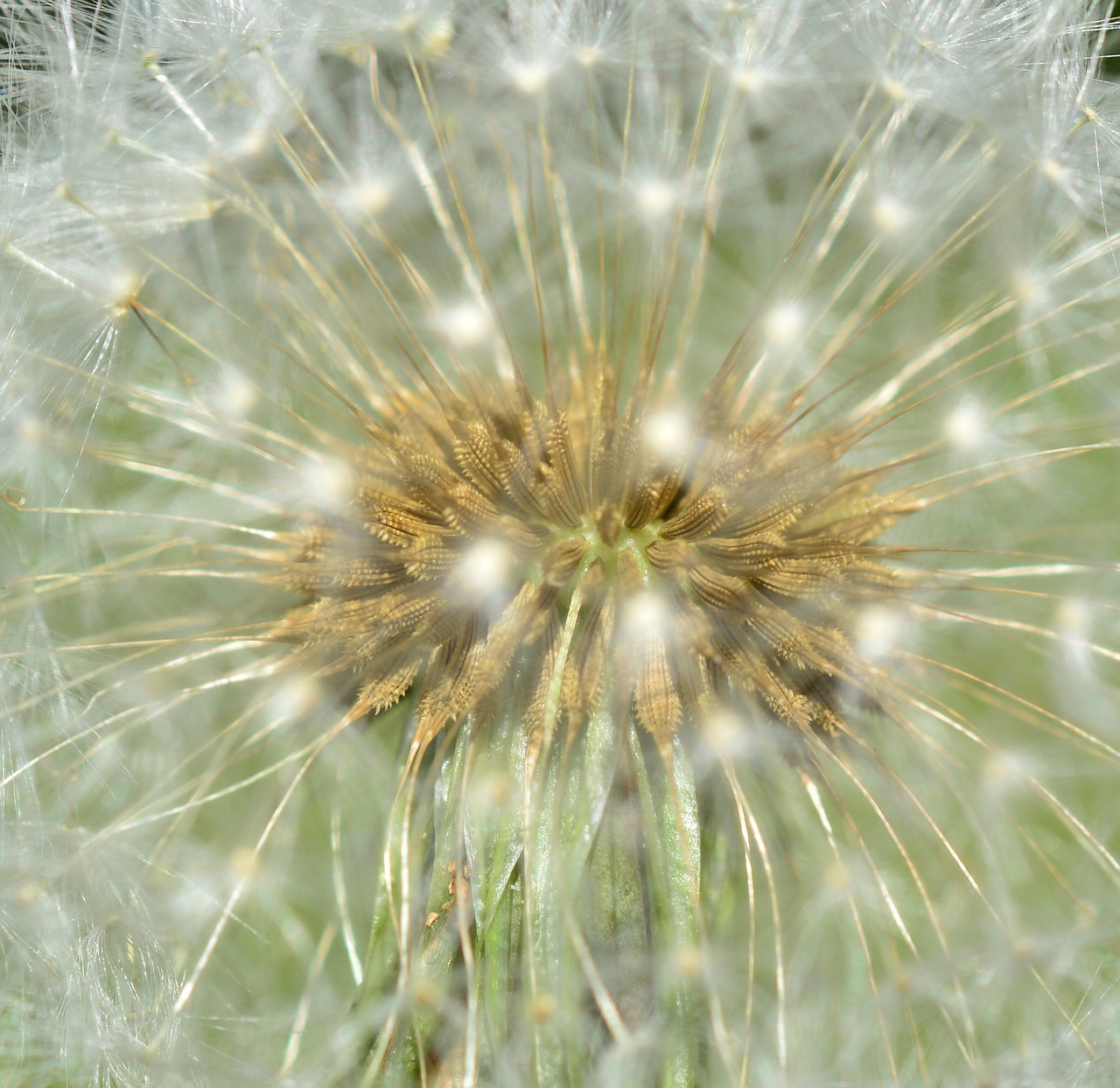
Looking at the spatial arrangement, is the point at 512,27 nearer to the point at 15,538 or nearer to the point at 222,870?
the point at 15,538

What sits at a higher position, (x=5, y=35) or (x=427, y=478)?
(x=5, y=35)

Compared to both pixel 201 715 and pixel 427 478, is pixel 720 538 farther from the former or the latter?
pixel 201 715

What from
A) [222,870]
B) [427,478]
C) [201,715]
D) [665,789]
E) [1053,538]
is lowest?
[222,870]

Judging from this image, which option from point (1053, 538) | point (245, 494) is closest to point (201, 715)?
point (245, 494)

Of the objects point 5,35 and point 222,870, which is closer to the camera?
point 222,870
